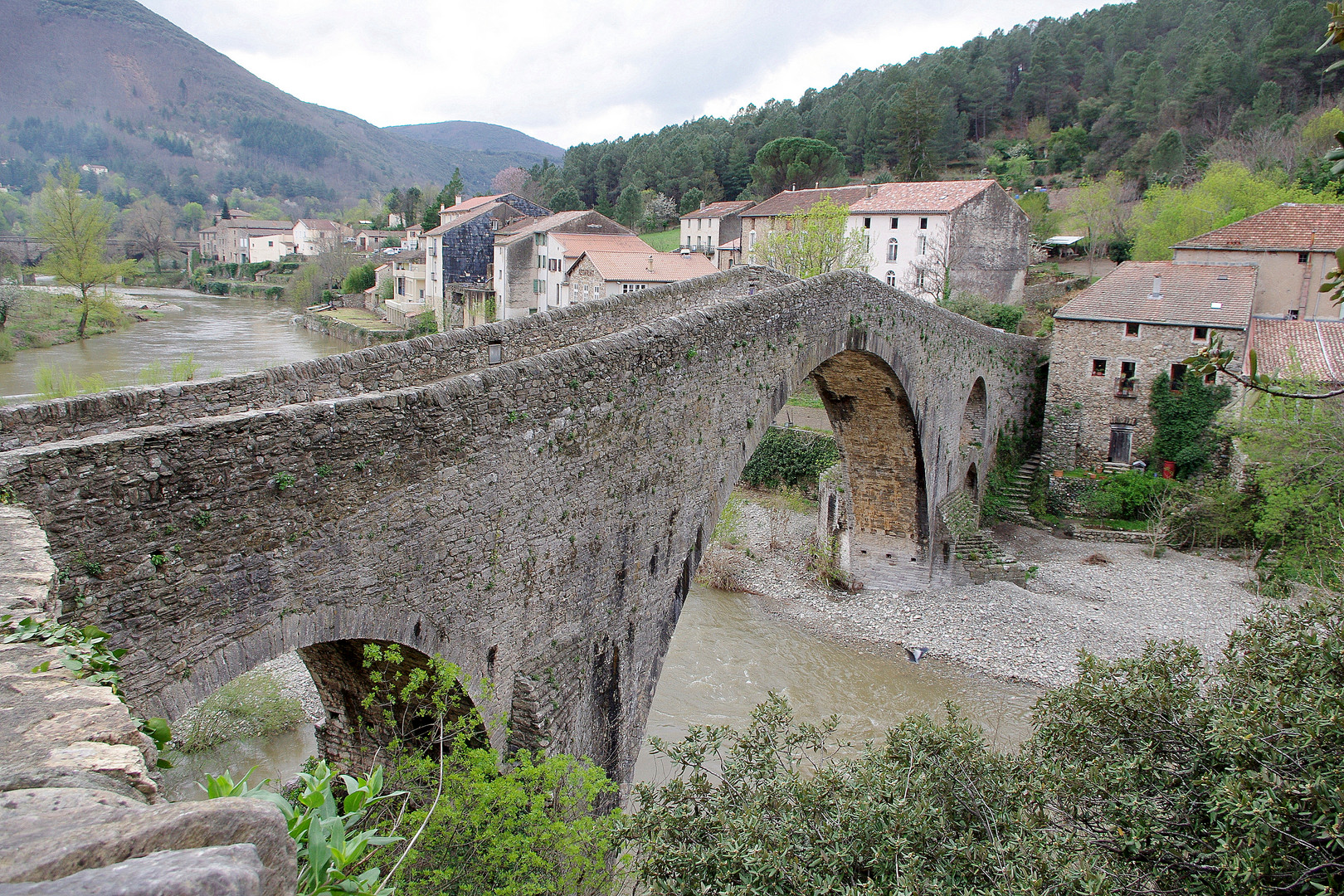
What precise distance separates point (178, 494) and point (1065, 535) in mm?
21988

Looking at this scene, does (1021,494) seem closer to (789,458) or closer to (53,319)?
(789,458)

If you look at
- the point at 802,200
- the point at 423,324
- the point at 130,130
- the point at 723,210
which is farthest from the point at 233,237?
the point at 130,130

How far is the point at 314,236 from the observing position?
84500mm

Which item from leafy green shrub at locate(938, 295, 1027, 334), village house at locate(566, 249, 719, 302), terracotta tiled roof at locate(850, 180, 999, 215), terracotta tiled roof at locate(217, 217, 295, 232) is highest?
terracotta tiled roof at locate(217, 217, 295, 232)

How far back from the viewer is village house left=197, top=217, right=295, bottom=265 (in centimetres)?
8325

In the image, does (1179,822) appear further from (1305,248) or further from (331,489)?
(1305,248)

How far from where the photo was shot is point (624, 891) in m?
9.20

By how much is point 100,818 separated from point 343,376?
22.5 ft

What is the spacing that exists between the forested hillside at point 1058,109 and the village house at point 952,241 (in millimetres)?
13699

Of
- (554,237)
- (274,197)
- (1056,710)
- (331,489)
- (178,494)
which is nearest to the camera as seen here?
(178,494)

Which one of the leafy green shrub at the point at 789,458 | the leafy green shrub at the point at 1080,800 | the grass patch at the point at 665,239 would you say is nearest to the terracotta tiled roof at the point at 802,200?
the grass patch at the point at 665,239

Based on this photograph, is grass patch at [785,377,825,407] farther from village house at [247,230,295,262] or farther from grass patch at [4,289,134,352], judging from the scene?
village house at [247,230,295,262]

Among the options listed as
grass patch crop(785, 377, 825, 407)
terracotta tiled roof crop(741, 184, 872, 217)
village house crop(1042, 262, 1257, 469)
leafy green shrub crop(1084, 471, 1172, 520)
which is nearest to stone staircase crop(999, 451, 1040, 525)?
village house crop(1042, 262, 1257, 469)

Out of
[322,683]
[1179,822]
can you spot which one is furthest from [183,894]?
[322,683]
